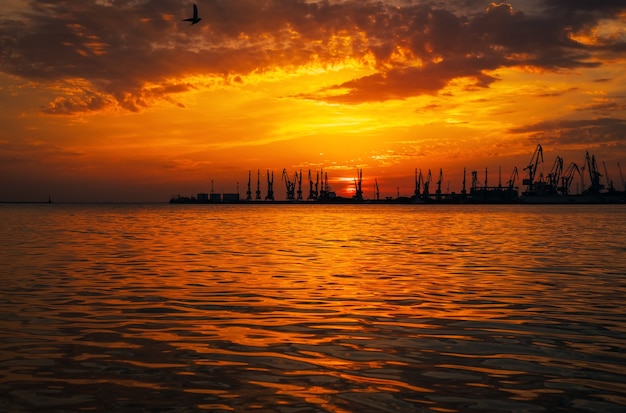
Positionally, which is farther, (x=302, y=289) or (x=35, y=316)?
(x=302, y=289)

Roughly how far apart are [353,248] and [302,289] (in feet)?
56.2

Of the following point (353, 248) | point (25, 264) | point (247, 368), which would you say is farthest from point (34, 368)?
point (353, 248)

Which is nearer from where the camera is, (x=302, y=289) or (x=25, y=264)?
(x=302, y=289)

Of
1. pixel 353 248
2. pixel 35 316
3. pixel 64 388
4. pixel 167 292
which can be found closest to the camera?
pixel 64 388

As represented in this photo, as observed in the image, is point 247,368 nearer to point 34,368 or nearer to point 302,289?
point 34,368

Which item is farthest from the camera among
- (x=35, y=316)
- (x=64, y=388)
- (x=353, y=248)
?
(x=353, y=248)

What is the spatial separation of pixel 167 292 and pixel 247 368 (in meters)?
9.32

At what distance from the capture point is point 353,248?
3584cm

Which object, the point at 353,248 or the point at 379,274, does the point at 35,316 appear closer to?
the point at 379,274

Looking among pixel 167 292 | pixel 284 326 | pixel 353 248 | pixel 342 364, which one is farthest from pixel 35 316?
pixel 353 248

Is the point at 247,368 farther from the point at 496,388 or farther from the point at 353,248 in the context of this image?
the point at 353,248

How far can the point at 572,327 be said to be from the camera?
13.2 m

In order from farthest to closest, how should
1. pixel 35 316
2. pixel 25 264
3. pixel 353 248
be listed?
pixel 353 248, pixel 25 264, pixel 35 316

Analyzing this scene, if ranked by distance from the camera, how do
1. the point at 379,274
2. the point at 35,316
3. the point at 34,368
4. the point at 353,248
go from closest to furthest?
the point at 34,368
the point at 35,316
the point at 379,274
the point at 353,248
